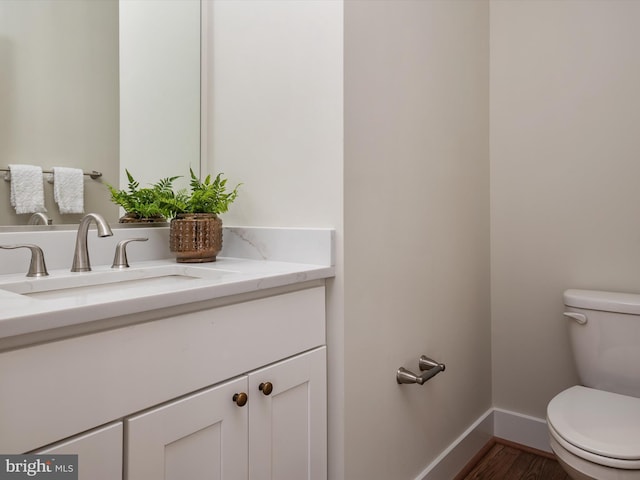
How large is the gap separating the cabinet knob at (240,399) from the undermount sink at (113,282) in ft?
0.81

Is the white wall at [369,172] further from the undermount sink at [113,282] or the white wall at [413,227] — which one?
the undermount sink at [113,282]

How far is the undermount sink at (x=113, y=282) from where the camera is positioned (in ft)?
2.99

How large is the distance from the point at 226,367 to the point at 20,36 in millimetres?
972

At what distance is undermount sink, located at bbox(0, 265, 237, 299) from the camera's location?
0.91 metres

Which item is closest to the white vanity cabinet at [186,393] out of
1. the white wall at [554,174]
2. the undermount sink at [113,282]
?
the undermount sink at [113,282]

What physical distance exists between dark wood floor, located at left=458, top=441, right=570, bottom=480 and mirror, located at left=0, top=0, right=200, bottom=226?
1596mm

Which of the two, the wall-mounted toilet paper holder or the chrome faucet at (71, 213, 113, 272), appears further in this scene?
the wall-mounted toilet paper holder

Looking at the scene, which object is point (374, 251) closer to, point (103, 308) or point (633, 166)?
point (103, 308)

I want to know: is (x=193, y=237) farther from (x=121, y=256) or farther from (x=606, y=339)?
(x=606, y=339)

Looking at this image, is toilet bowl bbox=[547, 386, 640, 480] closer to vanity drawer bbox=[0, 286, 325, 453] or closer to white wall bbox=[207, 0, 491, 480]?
white wall bbox=[207, 0, 491, 480]

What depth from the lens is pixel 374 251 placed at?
1.27 meters

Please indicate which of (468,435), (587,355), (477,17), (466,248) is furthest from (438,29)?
(468,435)

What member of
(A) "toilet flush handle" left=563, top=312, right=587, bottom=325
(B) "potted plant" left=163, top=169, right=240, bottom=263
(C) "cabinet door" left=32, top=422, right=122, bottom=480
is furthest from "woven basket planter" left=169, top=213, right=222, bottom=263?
(A) "toilet flush handle" left=563, top=312, right=587, bottom=325

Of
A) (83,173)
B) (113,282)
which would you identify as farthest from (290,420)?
(83,173)
